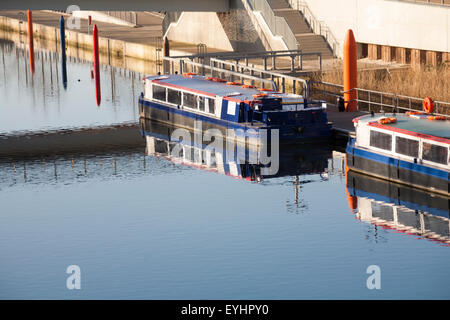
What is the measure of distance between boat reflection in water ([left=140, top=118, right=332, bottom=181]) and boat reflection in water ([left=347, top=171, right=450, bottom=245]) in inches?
141

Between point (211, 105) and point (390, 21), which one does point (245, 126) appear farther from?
point (390, 21)

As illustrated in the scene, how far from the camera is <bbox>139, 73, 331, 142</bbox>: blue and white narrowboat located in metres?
50.2

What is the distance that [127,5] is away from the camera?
7781 centimetres

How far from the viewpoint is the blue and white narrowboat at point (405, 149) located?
4119cm

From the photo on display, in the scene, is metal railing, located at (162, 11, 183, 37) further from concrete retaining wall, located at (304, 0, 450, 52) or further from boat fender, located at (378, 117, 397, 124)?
boat fender, located at (378, 117, 397, 124)

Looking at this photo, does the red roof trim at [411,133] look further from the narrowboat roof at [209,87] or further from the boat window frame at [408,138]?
the narrowboat roof at [209,87]

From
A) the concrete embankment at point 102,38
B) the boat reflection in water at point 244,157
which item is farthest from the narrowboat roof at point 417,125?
the concrete embankment at point 102,38

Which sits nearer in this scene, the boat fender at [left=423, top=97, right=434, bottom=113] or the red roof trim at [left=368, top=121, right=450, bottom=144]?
the red roof trim at [left=368, top=121, right=450, bottom=144]

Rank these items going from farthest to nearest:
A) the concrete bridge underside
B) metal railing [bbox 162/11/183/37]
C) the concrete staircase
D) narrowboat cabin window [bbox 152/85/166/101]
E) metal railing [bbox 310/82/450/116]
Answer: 1. metal railing [bbox 162/11/183/37]
2. the concrete bridge underside
3. the concrete staircase
4. narrowboat cabin window [bbox 152/85/166/101]
5. metal railing [bbox 310/82/450/116]

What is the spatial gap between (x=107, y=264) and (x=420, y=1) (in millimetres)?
37995

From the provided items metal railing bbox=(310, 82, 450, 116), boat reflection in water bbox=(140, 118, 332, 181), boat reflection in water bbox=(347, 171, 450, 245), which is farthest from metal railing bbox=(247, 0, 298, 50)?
boat reflection in water bbox=(347, 171, 450, 245)

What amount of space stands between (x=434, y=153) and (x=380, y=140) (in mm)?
3113
